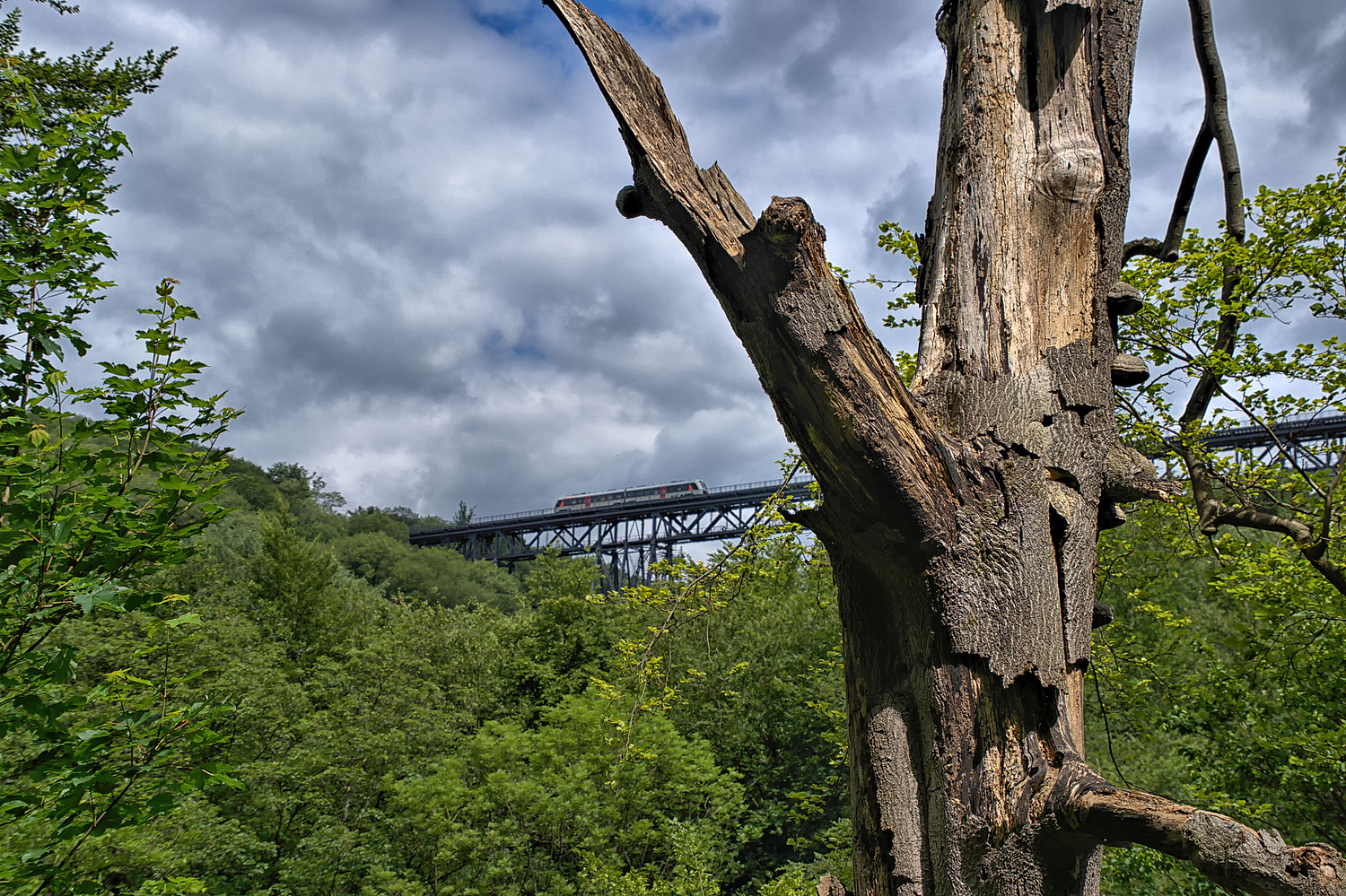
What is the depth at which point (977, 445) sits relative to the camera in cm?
164

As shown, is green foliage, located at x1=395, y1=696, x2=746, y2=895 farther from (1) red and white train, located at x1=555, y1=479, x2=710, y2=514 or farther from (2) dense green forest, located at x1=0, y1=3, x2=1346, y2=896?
(1) red and white train, located at x1=555, y1=479, x2=710, y2=514

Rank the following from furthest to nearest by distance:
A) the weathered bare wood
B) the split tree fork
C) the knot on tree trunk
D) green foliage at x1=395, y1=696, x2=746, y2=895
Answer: green foliage at x1=395, y1=696, x2=746, y2=895 < the knot on tree trunk < the split tree fork < the weathered bare wood

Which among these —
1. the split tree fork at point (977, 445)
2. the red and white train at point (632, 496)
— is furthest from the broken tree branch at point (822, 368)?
the red and white train at point (632, 496)

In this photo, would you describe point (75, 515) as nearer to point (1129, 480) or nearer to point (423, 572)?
point (1129, 480)

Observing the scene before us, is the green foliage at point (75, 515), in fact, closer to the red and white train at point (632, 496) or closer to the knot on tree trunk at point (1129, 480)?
the knot on tree trunk at point (1129, 480)

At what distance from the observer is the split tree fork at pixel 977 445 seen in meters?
1.45

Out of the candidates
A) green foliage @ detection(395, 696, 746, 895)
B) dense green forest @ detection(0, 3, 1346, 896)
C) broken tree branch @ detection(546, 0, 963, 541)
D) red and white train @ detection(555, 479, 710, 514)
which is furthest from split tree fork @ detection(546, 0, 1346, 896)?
red and white train @ detection(555, 479, 710, 514)

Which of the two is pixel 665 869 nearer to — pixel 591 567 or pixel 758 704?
pixel 758 704

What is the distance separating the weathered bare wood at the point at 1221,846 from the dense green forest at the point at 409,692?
139 cm

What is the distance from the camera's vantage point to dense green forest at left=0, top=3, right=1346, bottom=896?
2.29m

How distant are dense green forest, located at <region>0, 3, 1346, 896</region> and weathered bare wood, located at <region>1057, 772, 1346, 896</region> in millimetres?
1387

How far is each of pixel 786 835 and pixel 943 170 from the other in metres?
15.1

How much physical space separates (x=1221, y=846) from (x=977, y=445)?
848mm

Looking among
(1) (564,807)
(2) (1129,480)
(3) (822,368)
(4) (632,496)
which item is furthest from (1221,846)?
(4) (632,496)
